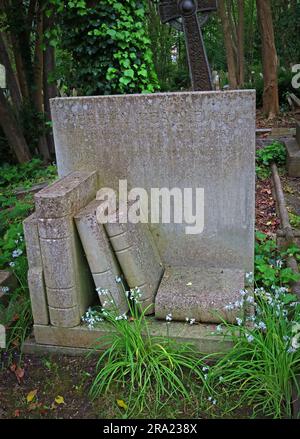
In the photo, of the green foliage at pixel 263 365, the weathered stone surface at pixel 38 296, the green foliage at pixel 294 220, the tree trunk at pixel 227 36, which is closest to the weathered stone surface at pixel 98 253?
the weathered stone surface at pixel 38 296

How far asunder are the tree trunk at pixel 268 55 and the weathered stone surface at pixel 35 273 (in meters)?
9.82

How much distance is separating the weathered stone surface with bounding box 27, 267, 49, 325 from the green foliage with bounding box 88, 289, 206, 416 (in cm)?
36

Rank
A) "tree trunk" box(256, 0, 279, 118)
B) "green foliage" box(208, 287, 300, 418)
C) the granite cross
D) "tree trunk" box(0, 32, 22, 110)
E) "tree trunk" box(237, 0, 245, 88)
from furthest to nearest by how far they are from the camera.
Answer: "tree trunk" box(237, 0, 245, 88)
"tree trunk" box(256, 0, 279, 118)
"tree trunk" box(0, 32, 22, 110)
the granite cross
"green foliage" box(208, 287, 300, 418)

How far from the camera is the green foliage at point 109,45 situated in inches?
185

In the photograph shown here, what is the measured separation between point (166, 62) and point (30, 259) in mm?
19809

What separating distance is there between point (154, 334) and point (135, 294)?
29 cm

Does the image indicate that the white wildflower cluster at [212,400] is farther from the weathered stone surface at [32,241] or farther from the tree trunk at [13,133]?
the tree trunk at [13,133]

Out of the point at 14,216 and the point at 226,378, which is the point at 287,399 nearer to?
the point at 226,378

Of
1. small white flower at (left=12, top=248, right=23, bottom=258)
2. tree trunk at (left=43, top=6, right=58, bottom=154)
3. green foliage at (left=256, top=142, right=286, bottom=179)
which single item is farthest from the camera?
tree trunk at (left=43, top=6, right=58, bottom=154)

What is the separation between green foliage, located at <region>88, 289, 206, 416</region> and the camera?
2680 millimetres

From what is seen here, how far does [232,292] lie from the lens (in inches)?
123

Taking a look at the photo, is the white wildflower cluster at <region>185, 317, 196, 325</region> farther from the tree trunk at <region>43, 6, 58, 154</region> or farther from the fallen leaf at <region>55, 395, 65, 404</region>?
the tree trunk at <region>43, 6, 58, 154</region>

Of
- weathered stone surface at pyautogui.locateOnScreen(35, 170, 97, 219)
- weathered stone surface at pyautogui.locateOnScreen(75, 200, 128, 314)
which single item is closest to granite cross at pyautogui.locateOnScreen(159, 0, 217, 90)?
weathered stone surface at pyautogui.locateOnScreen(35, 170, 97, 219)

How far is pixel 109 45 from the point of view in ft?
15.5
